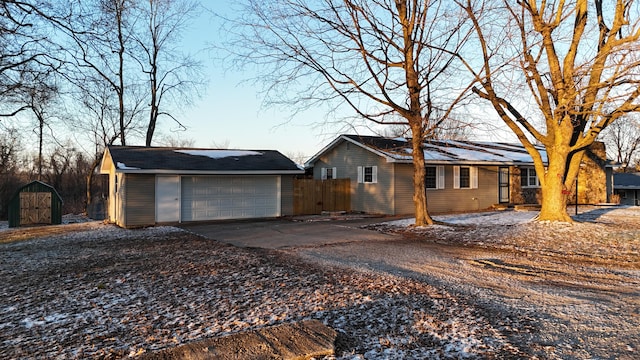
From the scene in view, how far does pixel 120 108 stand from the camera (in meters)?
27.5

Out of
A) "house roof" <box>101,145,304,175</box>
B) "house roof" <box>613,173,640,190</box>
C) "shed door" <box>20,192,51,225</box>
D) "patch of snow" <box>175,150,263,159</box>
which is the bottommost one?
"shed door" <box>20,192,51,225</box>

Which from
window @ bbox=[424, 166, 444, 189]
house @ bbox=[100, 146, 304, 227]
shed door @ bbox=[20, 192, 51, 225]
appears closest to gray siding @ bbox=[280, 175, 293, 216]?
house @ bbox=[100, 146, 304, 227]

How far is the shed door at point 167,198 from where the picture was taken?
54.8ft

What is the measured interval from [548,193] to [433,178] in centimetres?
687

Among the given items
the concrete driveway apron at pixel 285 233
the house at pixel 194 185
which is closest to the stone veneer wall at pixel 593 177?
the concrete driveway apron at pixel 285 233

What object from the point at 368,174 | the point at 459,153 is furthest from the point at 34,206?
the point at 459,153

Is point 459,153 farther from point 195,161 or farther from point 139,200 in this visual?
point 139,200

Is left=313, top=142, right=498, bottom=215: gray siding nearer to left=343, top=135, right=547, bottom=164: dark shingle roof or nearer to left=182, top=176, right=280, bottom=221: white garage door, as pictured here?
left=343, top=135, right=547, bottom=164: dark shingle roof

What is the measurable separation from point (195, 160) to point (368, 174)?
801cm

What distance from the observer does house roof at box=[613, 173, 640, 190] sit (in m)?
39.2

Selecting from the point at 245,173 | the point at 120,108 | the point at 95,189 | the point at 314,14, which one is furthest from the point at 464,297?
the point at 95,189

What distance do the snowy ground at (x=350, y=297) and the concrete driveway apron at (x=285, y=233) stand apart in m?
1.18

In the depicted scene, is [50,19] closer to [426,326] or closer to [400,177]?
[426,326]

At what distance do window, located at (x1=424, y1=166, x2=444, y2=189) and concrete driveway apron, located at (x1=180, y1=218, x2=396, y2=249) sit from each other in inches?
164
